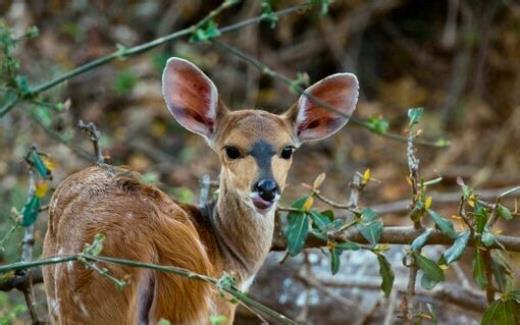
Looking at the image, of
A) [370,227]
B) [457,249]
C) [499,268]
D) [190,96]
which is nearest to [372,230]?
[370,227]

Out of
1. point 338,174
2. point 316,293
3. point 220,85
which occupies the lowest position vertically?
point 316,293

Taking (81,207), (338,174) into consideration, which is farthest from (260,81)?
(81,207)

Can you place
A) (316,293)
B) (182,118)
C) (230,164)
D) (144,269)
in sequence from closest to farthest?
1. (144,269)
2. (230,164)
3. (182,118)
4. (316,293)

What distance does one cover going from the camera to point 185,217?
378 centimetres

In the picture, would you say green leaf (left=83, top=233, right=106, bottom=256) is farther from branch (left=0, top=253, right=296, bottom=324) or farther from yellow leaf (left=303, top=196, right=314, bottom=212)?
yellow leaf (left=303, top=196, right=314, bottom=212)

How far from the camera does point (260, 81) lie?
931 centimetres

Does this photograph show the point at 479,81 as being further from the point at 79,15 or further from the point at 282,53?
the point at 79,15

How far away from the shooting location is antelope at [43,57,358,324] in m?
3.35

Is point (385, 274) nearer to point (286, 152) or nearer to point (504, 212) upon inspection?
point (504, 212)

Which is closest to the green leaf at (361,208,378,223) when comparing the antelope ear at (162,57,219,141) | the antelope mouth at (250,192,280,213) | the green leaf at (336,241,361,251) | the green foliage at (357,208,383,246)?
the green foliage at (357,208,383,246)

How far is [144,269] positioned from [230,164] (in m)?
0.91

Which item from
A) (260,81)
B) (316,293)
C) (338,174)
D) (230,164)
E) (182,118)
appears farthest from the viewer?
(260,81)

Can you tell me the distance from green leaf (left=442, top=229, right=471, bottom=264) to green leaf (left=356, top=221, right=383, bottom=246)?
0.77 feet

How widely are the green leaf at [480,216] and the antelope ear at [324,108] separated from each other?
784 millimetres
